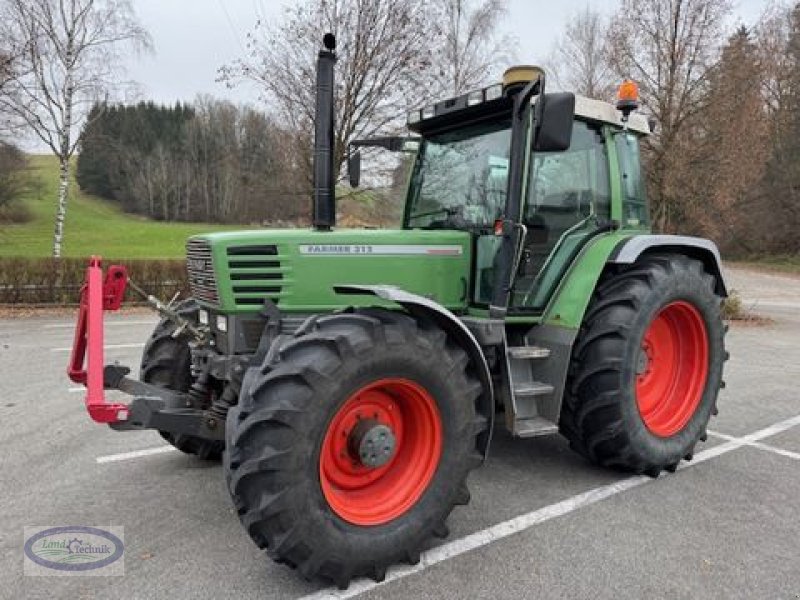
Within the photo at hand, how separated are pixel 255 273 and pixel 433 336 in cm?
104

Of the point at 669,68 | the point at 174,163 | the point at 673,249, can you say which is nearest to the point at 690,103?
the point at 669,68

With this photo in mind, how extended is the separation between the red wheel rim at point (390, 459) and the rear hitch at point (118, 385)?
73cm

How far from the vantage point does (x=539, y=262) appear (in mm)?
3982

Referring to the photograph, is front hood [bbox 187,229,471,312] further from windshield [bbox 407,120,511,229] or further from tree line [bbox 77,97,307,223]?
tree line [bbox 77,97,307,223]

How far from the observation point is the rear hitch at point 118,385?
113 inches

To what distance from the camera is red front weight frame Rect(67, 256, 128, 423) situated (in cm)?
283

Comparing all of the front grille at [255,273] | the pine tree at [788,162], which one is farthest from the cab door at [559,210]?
the pine tree at [788,162]

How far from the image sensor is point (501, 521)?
3.34m

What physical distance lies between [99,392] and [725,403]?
569 cm

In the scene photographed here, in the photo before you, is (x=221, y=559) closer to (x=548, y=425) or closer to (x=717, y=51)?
(x=548, y=425)

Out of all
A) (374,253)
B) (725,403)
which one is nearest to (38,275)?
(374,253)

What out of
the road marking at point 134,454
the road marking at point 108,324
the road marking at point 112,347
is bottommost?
the road marking at point 134,454

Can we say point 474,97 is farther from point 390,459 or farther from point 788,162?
point 788,162

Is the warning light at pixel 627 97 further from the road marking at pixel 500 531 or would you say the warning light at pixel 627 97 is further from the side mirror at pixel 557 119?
the road marking at pixel 500 531
